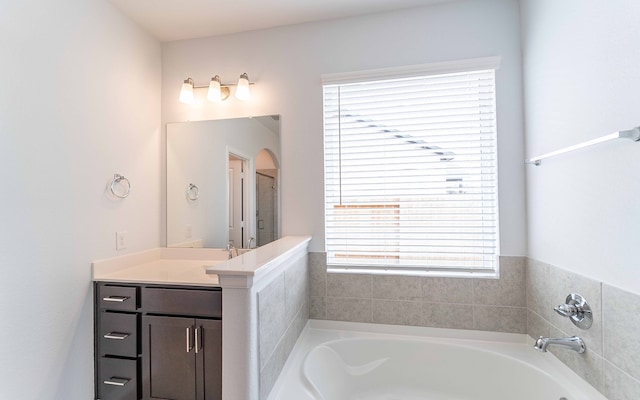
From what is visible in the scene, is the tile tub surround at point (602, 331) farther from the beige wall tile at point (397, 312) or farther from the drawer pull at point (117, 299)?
the drawer pull at point (117, 299)

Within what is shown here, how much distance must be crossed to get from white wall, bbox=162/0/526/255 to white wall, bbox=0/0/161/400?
0.57 meters

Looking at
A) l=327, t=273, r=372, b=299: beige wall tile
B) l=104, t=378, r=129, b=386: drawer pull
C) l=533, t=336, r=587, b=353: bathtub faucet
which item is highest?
l=327, t=273, r=372, b=299: beige wall tile

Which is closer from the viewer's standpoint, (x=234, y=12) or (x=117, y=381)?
(x=117, y=381)

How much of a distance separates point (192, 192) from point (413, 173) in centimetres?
171

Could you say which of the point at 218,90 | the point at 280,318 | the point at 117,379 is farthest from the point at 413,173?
the point at 117,379

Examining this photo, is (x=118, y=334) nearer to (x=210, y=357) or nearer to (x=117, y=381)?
(x=117, y=381)

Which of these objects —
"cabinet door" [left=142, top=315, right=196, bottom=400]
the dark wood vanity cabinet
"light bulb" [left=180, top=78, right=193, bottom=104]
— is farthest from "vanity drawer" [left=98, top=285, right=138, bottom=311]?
"light bulb" [left=180, top=78, right=193, bottom=104]

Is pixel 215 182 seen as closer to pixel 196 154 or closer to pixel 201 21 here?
pixel 196 154

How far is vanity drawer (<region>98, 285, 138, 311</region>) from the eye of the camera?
1.60 metres

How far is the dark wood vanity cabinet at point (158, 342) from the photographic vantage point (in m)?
1.49

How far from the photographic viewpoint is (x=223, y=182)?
2223mm

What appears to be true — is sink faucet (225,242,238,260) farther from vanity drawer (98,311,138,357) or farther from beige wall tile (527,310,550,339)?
beige wall tile (527,310,550,339)

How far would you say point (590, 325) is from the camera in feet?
4.12

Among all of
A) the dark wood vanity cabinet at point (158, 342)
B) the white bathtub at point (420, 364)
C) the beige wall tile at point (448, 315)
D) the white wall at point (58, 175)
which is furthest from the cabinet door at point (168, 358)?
the beige wall tile at point (448, 315)
